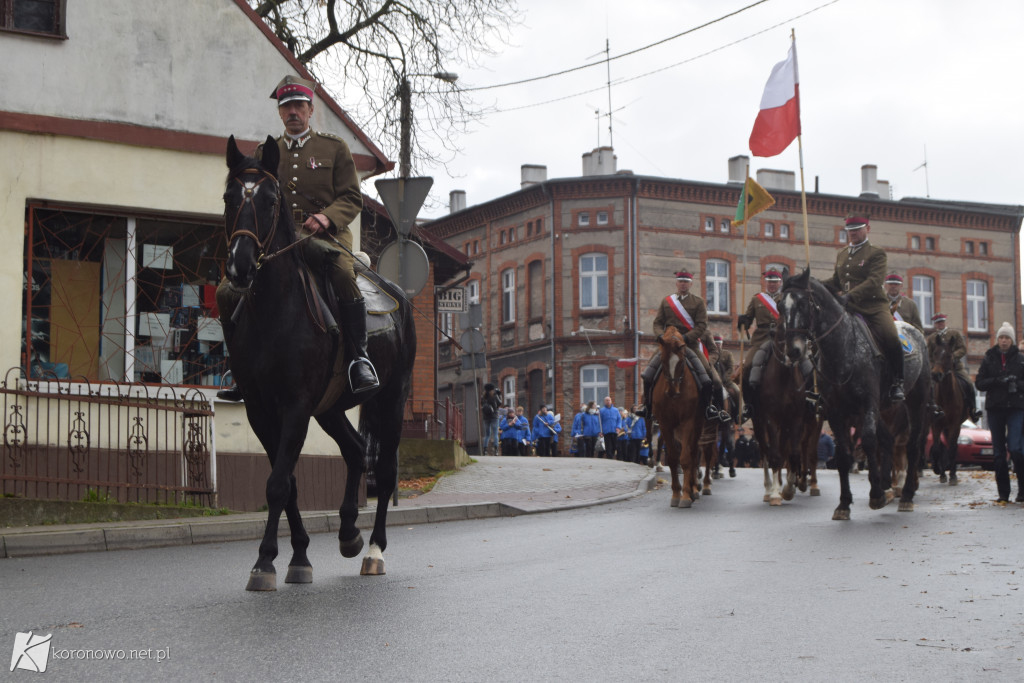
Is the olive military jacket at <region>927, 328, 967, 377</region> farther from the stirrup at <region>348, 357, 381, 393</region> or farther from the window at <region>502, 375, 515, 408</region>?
the window at <region>502, 375, 515, 408</region>

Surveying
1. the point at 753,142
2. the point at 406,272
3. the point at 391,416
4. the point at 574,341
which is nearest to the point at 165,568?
the point at 391,416

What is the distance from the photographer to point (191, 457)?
47.1ft

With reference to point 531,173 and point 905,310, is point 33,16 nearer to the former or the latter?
point 905,310

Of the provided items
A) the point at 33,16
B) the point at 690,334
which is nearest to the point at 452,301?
the point at 690,334

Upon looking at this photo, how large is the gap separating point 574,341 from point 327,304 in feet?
148

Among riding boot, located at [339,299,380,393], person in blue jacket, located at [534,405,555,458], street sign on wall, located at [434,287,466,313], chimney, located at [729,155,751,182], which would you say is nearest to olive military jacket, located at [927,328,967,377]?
street sign on wall, located at [434,287,466,313]

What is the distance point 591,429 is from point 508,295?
20217 millimetres

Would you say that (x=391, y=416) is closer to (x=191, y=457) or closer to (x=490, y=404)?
(x=191, y=457)

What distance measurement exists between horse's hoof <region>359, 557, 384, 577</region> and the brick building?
4265 centimetres

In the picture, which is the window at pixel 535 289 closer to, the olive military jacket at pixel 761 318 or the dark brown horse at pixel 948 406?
the dark brown horse at pixel 948 406

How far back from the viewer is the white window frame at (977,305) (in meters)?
59.3

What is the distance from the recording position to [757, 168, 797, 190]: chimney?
58.1m

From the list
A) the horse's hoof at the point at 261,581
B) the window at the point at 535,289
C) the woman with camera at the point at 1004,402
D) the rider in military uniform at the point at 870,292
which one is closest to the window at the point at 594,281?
the window at the point at 535,289

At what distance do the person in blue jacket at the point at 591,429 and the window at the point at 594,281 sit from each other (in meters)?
14.8
